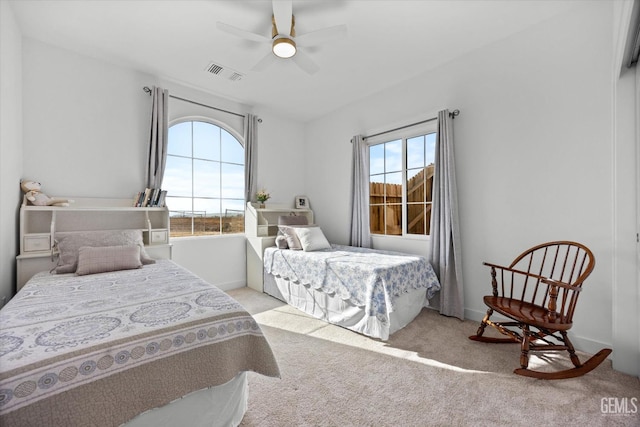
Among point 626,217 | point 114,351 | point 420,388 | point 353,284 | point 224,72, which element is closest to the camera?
point 114,351

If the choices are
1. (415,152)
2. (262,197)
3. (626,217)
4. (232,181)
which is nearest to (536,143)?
(626,217)

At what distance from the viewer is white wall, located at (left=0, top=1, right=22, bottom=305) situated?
207 cm

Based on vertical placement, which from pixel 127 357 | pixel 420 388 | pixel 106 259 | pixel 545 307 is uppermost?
pixel 106 259

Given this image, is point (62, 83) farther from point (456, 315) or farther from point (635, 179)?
point (635, 179)

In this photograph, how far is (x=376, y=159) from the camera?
3.86 meters

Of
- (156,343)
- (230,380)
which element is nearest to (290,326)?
(230,380)

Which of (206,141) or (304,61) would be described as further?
(206,141)

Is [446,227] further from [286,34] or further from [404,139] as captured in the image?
[286,34]

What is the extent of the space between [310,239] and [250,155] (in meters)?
1.65

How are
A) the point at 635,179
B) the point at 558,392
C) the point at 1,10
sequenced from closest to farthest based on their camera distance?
the point at 558,392, the point at 635,179, the point at 1,10

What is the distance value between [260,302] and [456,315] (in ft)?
7.39

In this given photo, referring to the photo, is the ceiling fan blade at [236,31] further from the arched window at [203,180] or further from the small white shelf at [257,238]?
the small white shelf at [257,238]

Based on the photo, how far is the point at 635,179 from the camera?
1849 millimetres

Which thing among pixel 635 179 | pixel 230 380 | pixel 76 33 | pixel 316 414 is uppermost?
pixel 76 33
